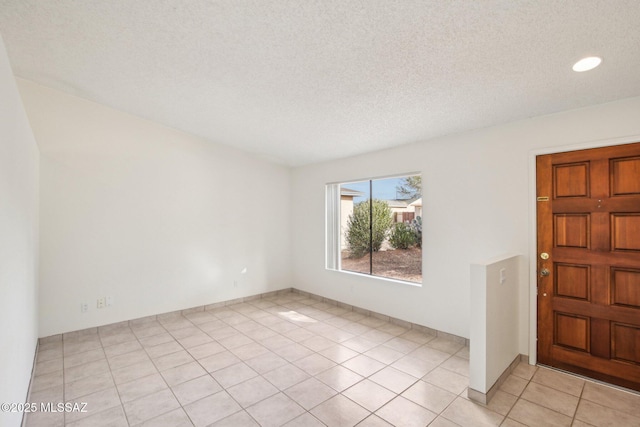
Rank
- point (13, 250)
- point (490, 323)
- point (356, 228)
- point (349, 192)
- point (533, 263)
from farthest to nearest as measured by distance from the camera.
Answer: point (349, 192) → point (356, 228) → point (533, 263) → point (490, 323) → point (13, 250)

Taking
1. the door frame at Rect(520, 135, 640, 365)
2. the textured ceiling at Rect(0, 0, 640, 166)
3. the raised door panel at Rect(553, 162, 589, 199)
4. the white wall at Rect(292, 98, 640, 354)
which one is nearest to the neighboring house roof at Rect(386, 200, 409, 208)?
the white wall at Rect(292, 98, 640, 354)

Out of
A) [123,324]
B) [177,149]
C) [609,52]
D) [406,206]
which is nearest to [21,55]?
[177,149]

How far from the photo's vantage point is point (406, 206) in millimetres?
5918

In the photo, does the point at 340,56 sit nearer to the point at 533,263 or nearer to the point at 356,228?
the point at 533,263

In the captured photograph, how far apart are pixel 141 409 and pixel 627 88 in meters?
4.59

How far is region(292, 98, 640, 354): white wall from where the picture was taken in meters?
2.76

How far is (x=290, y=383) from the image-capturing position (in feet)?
8.69

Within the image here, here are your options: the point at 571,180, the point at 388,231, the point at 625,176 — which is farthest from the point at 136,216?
the point at 625,176

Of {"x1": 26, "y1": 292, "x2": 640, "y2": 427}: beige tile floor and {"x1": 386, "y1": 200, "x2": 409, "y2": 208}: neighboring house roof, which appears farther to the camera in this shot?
{"x1": 386, "y1": 200, "x2": 409, "y2": 208}: neighboring house roof

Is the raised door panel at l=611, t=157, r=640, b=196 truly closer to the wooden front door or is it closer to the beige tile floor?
the wooden front door

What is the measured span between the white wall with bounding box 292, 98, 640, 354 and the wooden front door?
16 cm

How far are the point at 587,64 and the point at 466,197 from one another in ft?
5.25

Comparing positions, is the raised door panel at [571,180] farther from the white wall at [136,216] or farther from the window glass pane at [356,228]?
the white wall at [136,216]

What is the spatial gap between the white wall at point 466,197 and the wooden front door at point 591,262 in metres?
0.16
